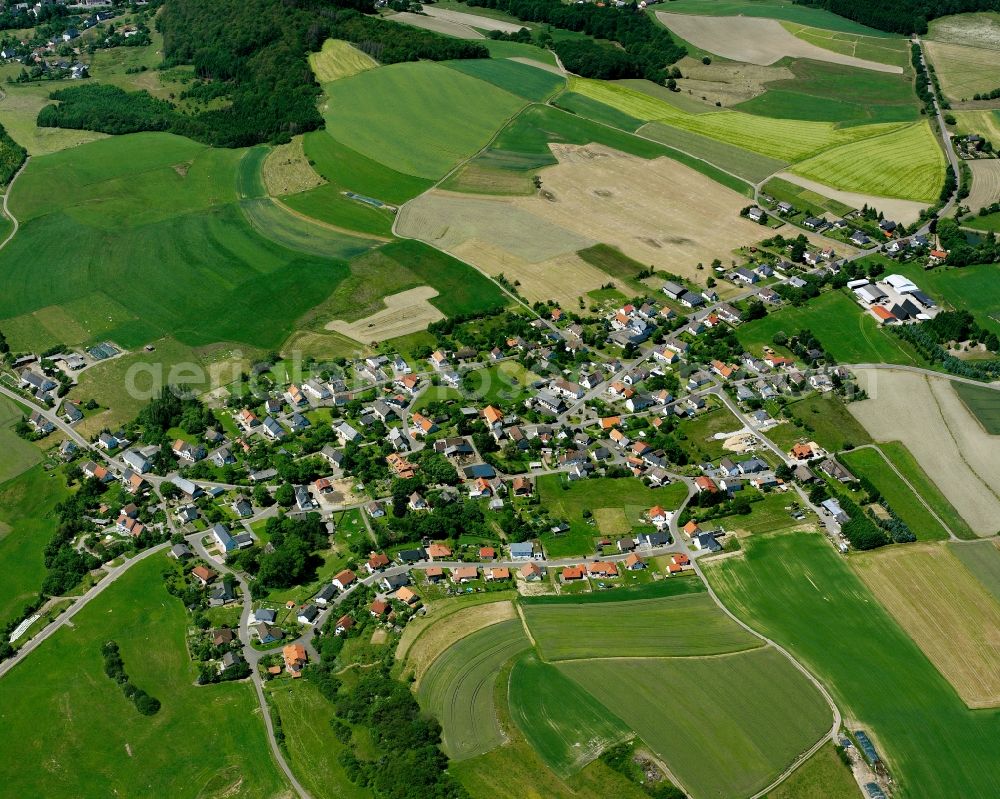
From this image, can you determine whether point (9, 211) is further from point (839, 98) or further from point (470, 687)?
point (839, 98)

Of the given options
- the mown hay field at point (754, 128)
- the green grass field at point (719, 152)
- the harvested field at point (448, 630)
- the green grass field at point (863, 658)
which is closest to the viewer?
the green grass field at point (863, 658)

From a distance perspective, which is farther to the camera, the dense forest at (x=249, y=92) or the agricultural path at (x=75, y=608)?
the dense forest at (x=249, y=92)

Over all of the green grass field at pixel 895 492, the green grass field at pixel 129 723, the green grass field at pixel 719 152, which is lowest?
the green grass field at pixel 129 723

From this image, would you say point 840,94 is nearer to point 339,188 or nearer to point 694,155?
point 694,155

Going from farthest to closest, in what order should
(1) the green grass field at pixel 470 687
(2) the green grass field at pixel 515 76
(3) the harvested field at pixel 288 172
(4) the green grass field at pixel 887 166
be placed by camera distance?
(2) the green grass field at pixel 515 76, (4) the green grass field at pixel 887 166, (3) the harvested field at pixel 288 172, (1) the green grass field at pixel 470 687

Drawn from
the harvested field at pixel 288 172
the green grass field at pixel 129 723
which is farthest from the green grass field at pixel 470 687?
the harvested field at pixel 288 172

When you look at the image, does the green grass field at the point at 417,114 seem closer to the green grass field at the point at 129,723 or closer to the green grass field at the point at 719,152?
the green grass field at the point at 719,152
